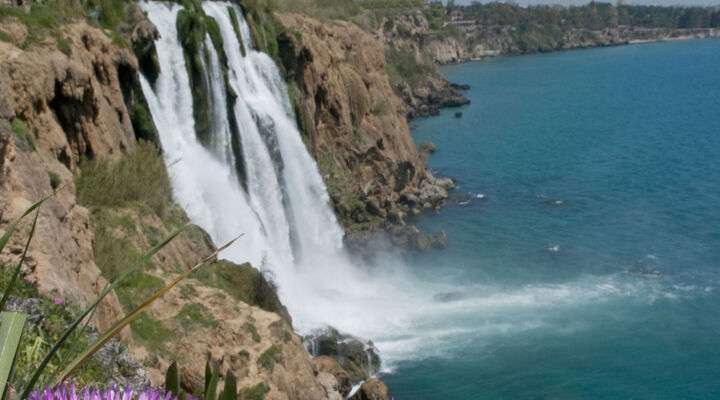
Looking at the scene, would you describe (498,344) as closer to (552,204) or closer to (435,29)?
(552,204)

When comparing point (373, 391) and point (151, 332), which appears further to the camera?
point (373, 391)

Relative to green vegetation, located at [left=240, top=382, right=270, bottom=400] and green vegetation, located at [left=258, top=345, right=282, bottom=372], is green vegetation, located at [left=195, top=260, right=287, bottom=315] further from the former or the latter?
green vegetation, located at [left=240, top=382, right=270, bottom=400]

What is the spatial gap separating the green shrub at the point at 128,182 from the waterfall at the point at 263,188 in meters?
1.98

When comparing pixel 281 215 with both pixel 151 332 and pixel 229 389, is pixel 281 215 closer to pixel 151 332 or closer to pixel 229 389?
pixel 151 332

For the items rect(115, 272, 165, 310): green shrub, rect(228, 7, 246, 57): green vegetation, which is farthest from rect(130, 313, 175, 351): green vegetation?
rect(228, 7, 246, 57): green vegetation

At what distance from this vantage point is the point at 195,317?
14.7 metres

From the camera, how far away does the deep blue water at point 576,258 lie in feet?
71.5

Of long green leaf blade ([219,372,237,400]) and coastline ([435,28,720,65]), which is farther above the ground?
long green leaf blade ([219,372,237,400])

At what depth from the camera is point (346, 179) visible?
36875 millimetres

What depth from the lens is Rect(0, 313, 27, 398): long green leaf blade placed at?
2764mm

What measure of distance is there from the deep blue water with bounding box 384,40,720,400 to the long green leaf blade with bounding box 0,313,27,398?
18201 mm

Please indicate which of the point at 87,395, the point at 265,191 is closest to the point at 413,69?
the point at 265,191

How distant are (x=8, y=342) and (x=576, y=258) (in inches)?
1179

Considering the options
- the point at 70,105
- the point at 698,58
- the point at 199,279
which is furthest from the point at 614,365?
the point at 698,58
